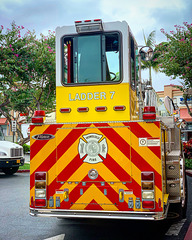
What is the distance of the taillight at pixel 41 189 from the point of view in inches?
198

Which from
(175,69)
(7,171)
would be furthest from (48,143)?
(175,69)

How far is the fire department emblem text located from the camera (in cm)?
495

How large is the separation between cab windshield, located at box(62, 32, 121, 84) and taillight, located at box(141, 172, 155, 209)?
1.60 metres

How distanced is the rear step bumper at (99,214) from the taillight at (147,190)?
0.40ft

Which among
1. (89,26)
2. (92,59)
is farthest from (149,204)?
(89,26)

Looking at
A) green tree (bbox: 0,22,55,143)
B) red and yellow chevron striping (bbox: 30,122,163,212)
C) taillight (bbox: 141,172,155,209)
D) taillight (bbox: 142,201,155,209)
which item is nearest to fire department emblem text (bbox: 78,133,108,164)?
red and yellow chevron striping (bbox: 30,122,163,212)

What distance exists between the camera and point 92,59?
5.45m

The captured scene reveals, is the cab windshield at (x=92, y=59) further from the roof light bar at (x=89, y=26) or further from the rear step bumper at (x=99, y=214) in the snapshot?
the rear step bumper at (x=99, y=214)

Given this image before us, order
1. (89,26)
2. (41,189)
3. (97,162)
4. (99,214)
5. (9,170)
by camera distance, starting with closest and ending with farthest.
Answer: (99,214) < (97,162) < (41,189) < (89,26) < (9,170)

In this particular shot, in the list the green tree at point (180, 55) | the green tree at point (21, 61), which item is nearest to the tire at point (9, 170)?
the green tree at point (21, 61)

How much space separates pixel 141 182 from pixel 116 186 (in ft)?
1.23

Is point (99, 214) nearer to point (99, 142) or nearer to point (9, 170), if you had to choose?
point (99, 142)

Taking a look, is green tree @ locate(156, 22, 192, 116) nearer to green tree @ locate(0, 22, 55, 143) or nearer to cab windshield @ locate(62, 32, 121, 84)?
green tree @ locate(0, 22, 55, 143)

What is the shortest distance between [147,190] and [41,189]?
1599 millimetres
